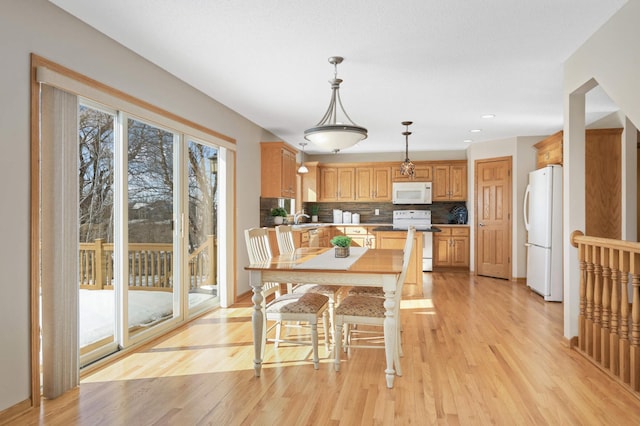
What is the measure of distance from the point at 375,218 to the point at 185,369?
6.24 metres

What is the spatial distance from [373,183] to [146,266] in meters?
5.59

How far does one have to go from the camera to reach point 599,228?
199 inches

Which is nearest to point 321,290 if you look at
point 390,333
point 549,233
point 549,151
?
point 390,333

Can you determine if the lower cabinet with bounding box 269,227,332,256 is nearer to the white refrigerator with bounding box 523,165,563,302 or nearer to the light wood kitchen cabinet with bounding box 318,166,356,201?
the light wood kitchen cabinet with bounding box 318,166,356,201

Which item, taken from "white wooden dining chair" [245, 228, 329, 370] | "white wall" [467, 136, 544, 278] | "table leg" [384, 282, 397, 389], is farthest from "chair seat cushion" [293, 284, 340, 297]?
"white wall" [467, 136, 544, 278]

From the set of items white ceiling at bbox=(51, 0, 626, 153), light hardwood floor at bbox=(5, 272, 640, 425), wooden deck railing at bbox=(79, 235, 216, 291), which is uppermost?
white ceiling at bbox=(51, 0, 626, 153)

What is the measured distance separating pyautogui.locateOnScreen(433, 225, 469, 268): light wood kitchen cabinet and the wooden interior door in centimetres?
35

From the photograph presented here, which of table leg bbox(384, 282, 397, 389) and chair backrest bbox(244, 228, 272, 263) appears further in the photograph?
chair backrest bbox(244, 228, 272, 263)

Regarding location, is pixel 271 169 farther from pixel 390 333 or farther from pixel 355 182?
pixel 390 333

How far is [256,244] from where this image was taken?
363 centimetres

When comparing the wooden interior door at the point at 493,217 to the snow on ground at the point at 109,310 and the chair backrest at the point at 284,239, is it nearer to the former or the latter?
the chair backrest at the point at 284,239

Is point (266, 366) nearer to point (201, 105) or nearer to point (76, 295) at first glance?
point (76, 295)

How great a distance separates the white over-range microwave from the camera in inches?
322

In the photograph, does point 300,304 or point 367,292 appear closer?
point 300,304
